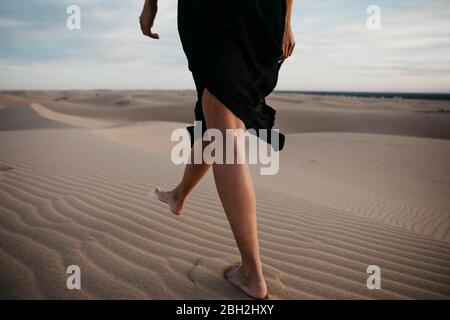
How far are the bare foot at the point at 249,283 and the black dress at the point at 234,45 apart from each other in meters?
0.76

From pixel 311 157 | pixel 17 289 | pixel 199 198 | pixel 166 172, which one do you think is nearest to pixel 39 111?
pixel 311 157

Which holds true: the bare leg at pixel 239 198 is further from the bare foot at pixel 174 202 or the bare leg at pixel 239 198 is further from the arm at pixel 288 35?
the bare foot at pixel 174 202

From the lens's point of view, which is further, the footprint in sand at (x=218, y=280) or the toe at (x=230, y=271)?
the toe at (x=230, y=271)

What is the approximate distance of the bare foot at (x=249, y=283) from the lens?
154 cm

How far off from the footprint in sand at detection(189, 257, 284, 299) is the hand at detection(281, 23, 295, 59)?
1220 millimetres

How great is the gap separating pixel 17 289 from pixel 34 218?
1.00 meters

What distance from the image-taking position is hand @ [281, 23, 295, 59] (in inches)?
67.2

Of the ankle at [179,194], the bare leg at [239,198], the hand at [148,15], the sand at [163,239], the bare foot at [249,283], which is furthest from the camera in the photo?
the ankle at [179,194]

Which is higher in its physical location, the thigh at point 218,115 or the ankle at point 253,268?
the thigh at point 218,115

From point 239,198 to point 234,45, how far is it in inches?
27.8

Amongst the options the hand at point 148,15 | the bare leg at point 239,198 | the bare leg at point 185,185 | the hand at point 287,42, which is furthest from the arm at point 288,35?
the hand at point 148,15

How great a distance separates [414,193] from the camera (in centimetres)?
730

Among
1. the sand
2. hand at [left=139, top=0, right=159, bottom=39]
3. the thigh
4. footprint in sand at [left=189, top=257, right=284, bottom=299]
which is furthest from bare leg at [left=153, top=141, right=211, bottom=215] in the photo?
hand at [left=139, top=0, right=159, bottom=39]

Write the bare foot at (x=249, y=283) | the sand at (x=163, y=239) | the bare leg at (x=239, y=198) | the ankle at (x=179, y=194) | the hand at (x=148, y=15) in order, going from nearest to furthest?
the bare leg at (x=239, y=198) < the bare foot at (x=249, y=283) < the sand at (x=163, y=239) < the hand at (x=148, y=15) < the ankle at (x=179, y=194)
